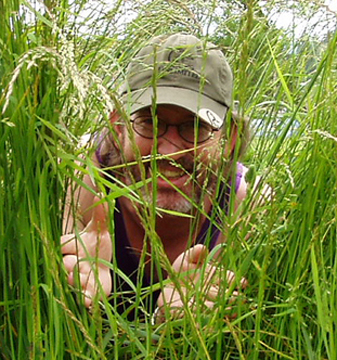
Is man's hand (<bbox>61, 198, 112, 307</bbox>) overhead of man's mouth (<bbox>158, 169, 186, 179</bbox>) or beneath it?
beneath

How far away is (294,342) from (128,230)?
3.21 ft

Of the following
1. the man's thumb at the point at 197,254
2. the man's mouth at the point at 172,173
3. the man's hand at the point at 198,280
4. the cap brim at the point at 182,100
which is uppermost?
Result: the cap brim at the point at 182,100

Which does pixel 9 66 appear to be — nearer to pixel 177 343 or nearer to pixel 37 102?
pixel 37 102

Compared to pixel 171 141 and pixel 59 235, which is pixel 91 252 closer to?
pixel 59 235

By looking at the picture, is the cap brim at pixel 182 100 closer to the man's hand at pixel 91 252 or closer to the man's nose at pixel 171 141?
the man's nose at pixel 171 141

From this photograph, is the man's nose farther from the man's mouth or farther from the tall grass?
the tall grass

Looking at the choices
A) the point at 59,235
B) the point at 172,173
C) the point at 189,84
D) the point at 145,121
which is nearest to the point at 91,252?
the point at 59,235

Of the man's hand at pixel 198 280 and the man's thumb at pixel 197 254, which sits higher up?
the man's thumb at pixel 197 254

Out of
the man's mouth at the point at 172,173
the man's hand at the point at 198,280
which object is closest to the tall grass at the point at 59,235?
the man's hand at the point at 198,280

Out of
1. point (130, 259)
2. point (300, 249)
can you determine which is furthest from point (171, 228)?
point (300, 249)

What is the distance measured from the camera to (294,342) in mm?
1063

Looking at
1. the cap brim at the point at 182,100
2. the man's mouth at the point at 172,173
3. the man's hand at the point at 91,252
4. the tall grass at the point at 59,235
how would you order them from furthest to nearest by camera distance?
the cap brim at the point at 182,100 < the man's mouth at the point at 172,173 < the man's hand at the point at 91,252 < the tall grass at the point at 59,235

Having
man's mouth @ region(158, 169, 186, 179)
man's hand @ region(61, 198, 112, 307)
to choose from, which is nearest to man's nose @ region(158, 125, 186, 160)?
man's mouth @ region(158, 169, 186, 179)

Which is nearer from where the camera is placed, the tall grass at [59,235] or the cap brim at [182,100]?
the tall grass at [59,235]
